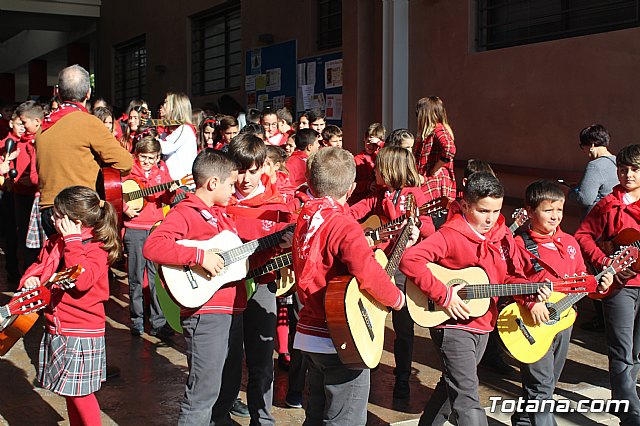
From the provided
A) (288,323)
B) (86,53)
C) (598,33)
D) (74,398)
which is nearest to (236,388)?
(74,398)

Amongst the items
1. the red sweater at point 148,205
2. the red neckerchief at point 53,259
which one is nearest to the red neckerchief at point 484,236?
the red neckerchief at point 53,259

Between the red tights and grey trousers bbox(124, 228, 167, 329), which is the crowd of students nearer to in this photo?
the red tights

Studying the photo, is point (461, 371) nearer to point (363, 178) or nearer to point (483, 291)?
point (483, 291)

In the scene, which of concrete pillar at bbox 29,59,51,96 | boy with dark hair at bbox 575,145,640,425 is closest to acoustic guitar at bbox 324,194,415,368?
boy with dark hair at bbox 575,145,640,425

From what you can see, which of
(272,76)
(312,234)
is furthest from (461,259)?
(272,76)

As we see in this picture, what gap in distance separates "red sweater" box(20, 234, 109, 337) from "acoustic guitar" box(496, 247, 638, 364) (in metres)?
→ 2.19

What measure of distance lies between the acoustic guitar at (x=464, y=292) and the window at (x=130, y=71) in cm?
1717

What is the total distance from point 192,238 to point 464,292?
1.45m

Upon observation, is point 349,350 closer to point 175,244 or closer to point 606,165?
point 175,244

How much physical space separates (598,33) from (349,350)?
5386 millimetres

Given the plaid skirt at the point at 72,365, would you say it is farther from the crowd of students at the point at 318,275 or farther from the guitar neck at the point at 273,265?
the guitar neck at the point at 273,265

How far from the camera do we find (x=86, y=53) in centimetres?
2648

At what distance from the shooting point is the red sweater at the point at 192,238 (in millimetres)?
3887

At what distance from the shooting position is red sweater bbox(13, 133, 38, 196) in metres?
8.44
